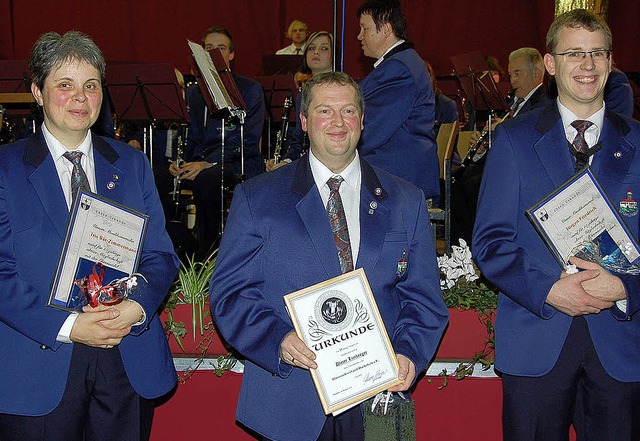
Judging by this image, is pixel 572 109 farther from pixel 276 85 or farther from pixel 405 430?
pixel 276 85

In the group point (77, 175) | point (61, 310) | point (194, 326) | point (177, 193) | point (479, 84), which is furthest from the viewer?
point (479, 84)

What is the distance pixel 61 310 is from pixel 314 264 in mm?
823

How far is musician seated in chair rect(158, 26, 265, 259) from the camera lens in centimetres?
699

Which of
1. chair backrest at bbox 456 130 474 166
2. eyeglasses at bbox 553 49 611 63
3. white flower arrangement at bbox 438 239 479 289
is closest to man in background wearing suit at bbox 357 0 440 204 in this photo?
white flower arrangement at bbox 438 239 479 289

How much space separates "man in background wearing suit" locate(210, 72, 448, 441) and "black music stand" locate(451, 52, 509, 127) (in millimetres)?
4763

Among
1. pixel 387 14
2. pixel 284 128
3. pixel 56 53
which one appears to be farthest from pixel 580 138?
pixel 284 128

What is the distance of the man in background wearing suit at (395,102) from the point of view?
483 centimetres

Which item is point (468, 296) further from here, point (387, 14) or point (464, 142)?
point (464, 142)

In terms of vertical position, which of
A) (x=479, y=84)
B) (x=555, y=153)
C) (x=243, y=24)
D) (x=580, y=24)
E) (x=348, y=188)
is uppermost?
(x=243, y=24)

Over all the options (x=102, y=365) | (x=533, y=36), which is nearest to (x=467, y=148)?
(x=533, y=36)

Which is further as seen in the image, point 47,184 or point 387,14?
point 387,14

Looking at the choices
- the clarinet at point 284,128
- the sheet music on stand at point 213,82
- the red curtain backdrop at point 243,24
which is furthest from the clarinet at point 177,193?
the red curtain backdrop at point 243,24

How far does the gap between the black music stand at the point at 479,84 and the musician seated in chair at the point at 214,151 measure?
6.17 ft

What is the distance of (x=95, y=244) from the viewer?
8.90 ft
